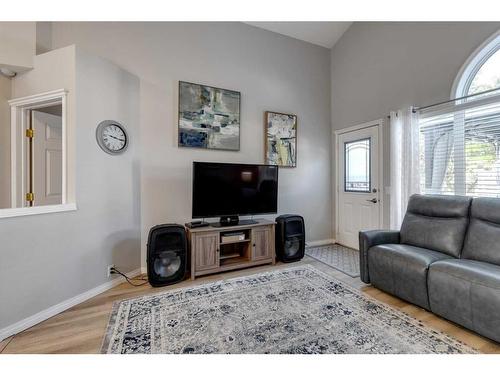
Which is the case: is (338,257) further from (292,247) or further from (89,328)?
(89,328)

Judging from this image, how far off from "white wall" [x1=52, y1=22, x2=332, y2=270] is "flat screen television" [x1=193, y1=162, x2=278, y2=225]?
0.41m

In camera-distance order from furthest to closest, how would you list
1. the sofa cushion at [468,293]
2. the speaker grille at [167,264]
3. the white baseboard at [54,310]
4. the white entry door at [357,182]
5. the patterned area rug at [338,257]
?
the white entry door at [357,182]
the patterned area rug at [338,257]
the speaker grille at [167,264]
the white baseboard at [54,310]
the sofa cushion at [468,293]

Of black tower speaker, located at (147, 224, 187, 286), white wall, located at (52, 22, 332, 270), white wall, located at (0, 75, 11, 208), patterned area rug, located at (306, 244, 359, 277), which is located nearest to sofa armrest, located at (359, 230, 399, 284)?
patterned area rug, located at (306, 244, 359, 277)

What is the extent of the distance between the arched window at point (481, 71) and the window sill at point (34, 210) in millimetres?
4375

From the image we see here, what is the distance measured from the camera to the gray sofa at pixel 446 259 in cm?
172

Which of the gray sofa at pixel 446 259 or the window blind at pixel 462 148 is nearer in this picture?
the gray sofa at pixel 446 259

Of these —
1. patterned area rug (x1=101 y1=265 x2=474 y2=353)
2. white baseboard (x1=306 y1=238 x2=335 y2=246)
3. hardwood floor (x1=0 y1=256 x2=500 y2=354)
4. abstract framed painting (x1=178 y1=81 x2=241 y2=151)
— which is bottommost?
hardwood floor (x1=0 y1=256 x2=500 y2=354)

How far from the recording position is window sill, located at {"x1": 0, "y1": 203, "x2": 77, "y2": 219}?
1833mm

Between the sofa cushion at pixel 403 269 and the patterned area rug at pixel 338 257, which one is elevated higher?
the sofa cushion at pixel 403 269

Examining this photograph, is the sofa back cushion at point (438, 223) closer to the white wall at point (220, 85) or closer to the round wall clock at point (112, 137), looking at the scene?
the white wall at point (220, 85)

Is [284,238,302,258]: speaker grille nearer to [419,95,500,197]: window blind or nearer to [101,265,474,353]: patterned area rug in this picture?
[101,265,474,353]: patterned area rug

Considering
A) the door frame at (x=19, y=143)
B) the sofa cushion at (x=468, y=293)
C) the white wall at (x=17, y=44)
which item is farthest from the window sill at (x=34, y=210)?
the sofa cushion at (x=468, y=293)
